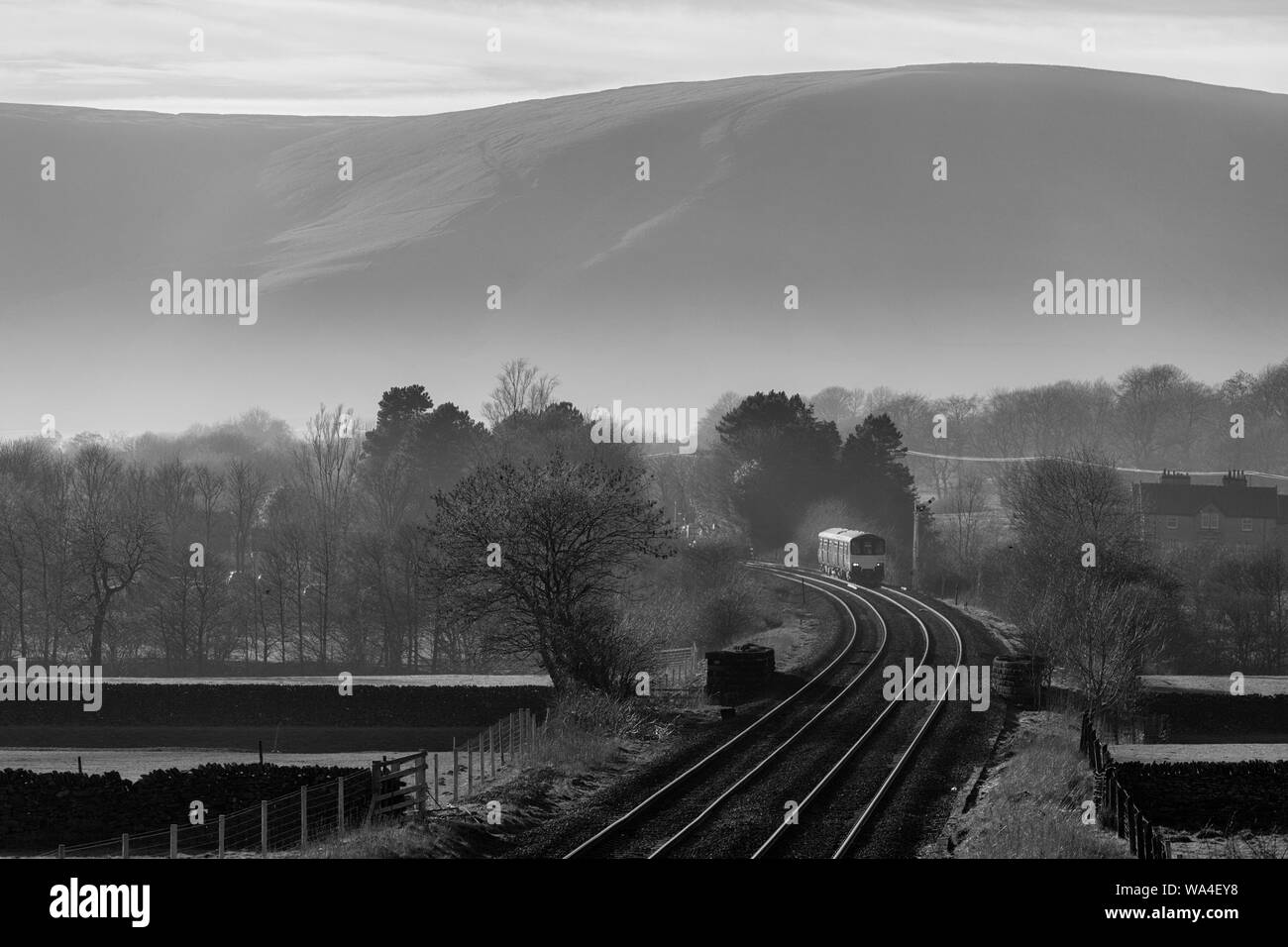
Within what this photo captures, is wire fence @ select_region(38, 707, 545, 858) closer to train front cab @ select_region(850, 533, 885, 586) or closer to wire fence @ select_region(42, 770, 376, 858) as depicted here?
wire fence @ select_region(42, 770, 376, 858)

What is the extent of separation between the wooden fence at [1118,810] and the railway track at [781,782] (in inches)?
191

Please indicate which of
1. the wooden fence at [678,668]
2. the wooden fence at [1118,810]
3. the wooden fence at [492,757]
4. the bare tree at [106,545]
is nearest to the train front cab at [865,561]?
the wooden fence at [678,668]

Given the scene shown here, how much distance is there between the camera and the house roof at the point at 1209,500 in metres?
130

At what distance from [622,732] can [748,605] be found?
36724 millimetres

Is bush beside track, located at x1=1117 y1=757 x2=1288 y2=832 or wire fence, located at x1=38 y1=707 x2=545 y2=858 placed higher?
wire fence, located at x1=38 y1=707 x2=545 y2=858

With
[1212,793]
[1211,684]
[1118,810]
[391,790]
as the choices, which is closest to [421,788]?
[391,790]

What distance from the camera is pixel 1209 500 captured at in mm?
131250

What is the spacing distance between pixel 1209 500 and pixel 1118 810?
105221 mm

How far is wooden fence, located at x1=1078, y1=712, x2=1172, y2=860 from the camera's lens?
28.8 metres

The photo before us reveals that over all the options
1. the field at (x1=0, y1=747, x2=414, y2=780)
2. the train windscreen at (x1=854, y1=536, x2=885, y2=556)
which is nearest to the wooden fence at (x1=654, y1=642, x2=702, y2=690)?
the field at (x1=0, y1=747, x2=414, y2=780)

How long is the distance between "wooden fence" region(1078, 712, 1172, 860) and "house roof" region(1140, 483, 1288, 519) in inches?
3504

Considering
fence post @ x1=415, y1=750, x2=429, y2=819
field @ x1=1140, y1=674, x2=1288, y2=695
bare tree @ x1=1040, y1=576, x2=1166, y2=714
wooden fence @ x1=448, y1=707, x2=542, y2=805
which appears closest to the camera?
fence post @ x1=415, y1=750, x2=429, y2=819
